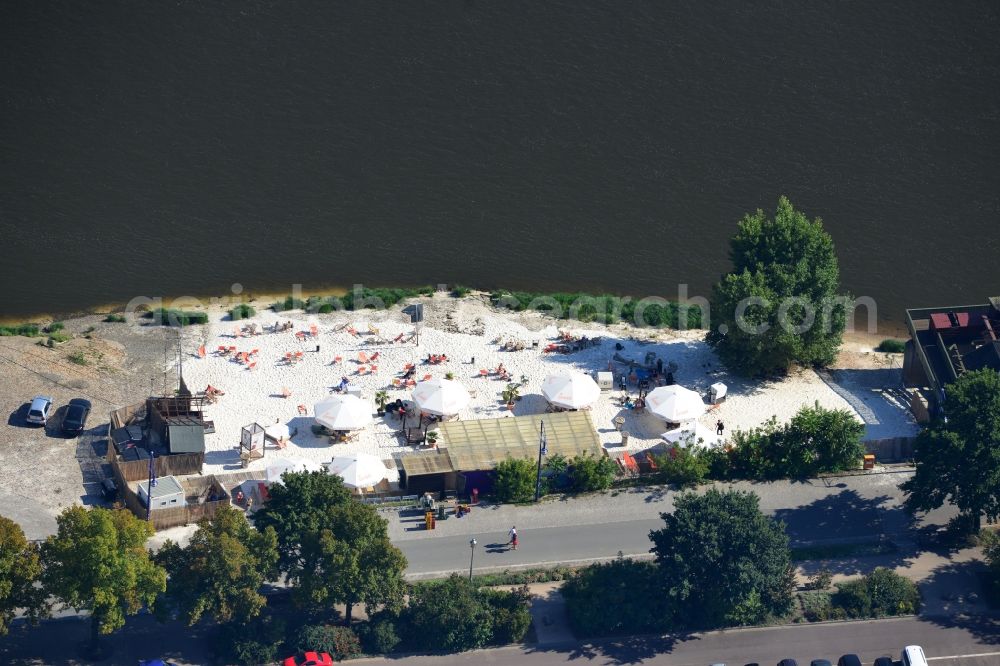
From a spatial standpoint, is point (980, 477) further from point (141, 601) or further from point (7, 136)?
point (7, 136)

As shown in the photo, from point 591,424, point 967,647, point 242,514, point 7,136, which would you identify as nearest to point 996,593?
point 967,647

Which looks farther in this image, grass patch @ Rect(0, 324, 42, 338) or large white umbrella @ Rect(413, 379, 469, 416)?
grass patch @ Rect(0, 324, 42, 338)

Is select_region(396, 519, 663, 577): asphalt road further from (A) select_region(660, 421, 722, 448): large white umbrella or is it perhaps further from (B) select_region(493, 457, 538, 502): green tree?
(A) select_region(660, 421, 722, 448): large white umbrella

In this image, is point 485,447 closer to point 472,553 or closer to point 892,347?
point 472,553

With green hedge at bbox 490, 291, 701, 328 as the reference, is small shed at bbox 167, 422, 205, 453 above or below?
below

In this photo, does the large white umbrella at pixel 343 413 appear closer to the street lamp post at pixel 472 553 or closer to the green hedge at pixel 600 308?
the street lamp post at pixel 472 553

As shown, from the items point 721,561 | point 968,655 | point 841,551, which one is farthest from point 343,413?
point 968,655

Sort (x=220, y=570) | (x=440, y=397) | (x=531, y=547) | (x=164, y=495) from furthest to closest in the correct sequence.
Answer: (x=440, y=397) < (x=531, y=547) < (x=164, y=495) < (x=220, y=570)

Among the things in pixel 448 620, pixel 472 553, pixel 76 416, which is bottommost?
pixel 448 620

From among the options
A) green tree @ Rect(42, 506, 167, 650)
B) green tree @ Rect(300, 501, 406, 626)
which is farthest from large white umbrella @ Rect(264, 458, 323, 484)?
green tree @ Rect(42, 506, 167, 650)
